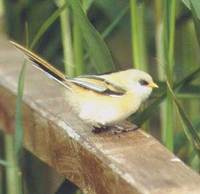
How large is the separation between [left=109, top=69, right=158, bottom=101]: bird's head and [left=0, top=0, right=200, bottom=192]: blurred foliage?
0.12ft

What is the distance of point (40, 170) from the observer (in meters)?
2.21

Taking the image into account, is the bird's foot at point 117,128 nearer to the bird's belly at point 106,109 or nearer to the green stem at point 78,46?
the bird's belly at point 106,109

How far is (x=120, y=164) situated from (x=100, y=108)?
0.25 m

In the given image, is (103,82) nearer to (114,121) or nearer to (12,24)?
(114,121)

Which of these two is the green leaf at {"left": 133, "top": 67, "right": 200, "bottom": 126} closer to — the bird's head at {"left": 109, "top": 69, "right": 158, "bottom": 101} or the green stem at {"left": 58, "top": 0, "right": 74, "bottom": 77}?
the bird's head at {"left": 109, "top": 69, "right": 158, "bottom": 101}

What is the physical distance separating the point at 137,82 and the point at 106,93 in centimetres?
5

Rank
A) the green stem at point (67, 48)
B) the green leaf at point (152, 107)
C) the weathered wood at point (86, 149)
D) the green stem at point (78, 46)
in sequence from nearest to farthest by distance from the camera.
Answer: the weathered wood at point (86, 149) < the green leaf at point (152, 107) < the green stem at point (78, 46) < the green stem at point (67, 48)

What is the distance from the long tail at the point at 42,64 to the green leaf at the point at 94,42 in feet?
0.25

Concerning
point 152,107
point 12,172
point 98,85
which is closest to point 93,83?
point 98,85

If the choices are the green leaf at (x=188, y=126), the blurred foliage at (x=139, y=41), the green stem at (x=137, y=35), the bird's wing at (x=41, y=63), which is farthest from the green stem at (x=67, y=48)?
the green leaf at (x=188, y=126)

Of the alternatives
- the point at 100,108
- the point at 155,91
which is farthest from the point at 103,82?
the point at 155,91

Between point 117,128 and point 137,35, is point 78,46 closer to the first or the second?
point 137,35

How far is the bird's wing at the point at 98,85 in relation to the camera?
153cm

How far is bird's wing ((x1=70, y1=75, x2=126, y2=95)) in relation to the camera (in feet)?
5.01
